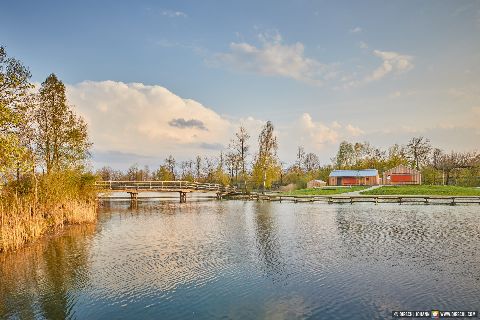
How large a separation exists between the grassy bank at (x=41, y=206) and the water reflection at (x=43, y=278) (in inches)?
34.9

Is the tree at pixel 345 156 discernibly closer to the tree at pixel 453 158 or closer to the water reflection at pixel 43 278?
the tree at pixel 453 158

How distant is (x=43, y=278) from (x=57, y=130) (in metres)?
25.7

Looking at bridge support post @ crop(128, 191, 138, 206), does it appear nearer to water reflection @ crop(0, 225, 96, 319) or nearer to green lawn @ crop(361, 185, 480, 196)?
water reflection @ crop(0, 225, 96, 319)

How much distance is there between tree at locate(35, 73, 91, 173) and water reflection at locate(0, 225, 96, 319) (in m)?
16.5

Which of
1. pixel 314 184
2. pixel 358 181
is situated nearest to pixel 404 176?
pixel 358 181

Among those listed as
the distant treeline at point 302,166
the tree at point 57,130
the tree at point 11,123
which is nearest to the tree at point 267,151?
the distant treeline at point 302,166

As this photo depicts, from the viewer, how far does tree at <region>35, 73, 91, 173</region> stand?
34031 millimetres

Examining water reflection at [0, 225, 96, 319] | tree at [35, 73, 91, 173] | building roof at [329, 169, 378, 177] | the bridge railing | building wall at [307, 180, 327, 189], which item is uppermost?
tree at [35, 73, 91, 173]

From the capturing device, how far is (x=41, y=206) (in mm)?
22156

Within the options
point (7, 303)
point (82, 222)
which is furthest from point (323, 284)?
point (82, 222)

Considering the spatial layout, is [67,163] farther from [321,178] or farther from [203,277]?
[321,178]

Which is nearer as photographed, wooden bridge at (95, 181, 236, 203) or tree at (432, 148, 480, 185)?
wooden bridge at (95, 181, 236, 203)

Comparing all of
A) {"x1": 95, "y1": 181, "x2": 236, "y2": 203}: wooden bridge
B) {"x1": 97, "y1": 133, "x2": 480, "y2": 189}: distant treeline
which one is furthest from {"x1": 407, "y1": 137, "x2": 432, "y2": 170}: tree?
{"x1": 95, "y1": 181, "x2": 236, "y2": 203}: wooden bridge

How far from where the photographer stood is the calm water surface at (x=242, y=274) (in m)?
10.1
